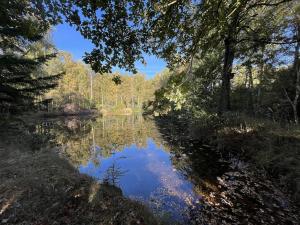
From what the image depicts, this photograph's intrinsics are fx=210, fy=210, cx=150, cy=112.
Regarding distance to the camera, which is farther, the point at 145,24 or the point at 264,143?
the point at 264,143

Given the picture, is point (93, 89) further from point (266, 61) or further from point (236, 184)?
point (236, 184)

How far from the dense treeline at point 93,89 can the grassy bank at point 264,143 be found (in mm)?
28942

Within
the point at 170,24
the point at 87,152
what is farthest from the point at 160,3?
the point at 87,152

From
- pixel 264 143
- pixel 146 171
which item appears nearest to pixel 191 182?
pixel 146 171

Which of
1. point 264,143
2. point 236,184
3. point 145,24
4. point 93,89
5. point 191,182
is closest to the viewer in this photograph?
Result: point 145,24

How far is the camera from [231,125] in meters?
10.4

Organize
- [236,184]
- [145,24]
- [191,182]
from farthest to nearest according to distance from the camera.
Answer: [191,182] < [236,184] < [145,24]

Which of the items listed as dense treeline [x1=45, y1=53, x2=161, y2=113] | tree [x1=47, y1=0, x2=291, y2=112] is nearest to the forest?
tree [x1=47, y1=0, x2=291, y2=112]

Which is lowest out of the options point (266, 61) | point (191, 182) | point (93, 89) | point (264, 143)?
point (191, 182)

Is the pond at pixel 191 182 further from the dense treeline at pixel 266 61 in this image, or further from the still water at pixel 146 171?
the dense treeline at pixel 266 61

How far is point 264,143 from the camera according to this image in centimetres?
748

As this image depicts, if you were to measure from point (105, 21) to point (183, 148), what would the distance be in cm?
939

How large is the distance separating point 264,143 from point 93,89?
54135 mm

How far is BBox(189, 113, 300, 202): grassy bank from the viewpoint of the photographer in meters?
5.74
